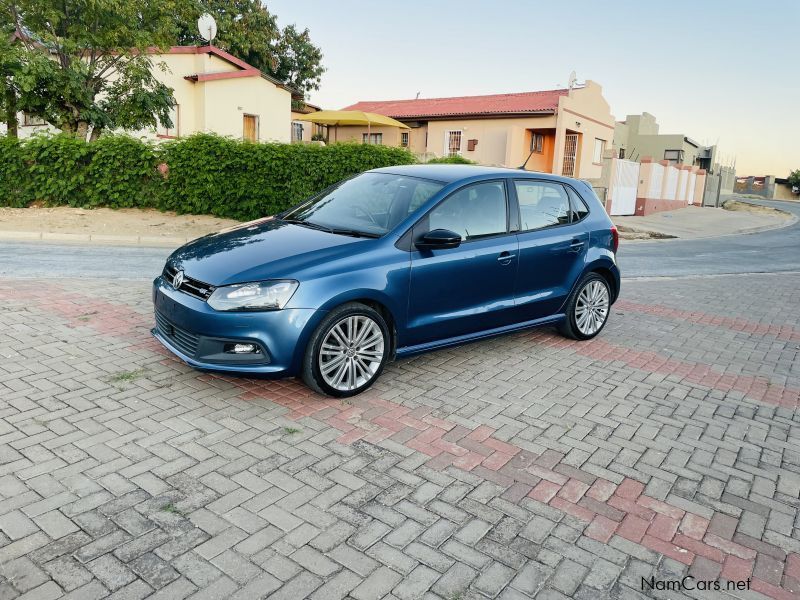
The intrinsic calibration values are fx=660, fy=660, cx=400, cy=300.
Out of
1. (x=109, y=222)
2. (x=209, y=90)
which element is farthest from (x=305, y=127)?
(x=109, y=222)

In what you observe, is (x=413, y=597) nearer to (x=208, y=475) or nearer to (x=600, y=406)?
(x=208, y=475)

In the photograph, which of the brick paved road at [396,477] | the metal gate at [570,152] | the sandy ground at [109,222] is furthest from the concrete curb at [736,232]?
the brick paved road at [396,477]

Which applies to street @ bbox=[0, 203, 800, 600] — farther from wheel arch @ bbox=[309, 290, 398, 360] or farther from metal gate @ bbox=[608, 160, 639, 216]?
metal gate @ bbox=[608, 160, 639, 216]

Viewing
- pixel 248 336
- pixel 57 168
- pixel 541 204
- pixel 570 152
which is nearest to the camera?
pixel 248 336

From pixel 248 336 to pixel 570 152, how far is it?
3117 centimetres

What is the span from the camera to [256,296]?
15.1 ft

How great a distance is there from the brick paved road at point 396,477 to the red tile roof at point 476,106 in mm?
26905

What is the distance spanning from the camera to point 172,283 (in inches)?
201

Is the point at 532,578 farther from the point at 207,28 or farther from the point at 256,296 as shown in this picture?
the point at 207,28

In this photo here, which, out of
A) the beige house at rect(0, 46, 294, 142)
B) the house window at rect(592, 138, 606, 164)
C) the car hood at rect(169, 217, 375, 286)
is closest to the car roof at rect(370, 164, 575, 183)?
the car hood at rect(169, 217, 375, 286)

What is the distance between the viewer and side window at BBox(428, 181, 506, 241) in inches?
217

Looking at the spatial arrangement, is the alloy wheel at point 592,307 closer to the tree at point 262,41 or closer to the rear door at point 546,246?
the rear door at point 546,246

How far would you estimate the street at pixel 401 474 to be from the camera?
295 centimetres

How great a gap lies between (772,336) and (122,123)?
16.5 meters
